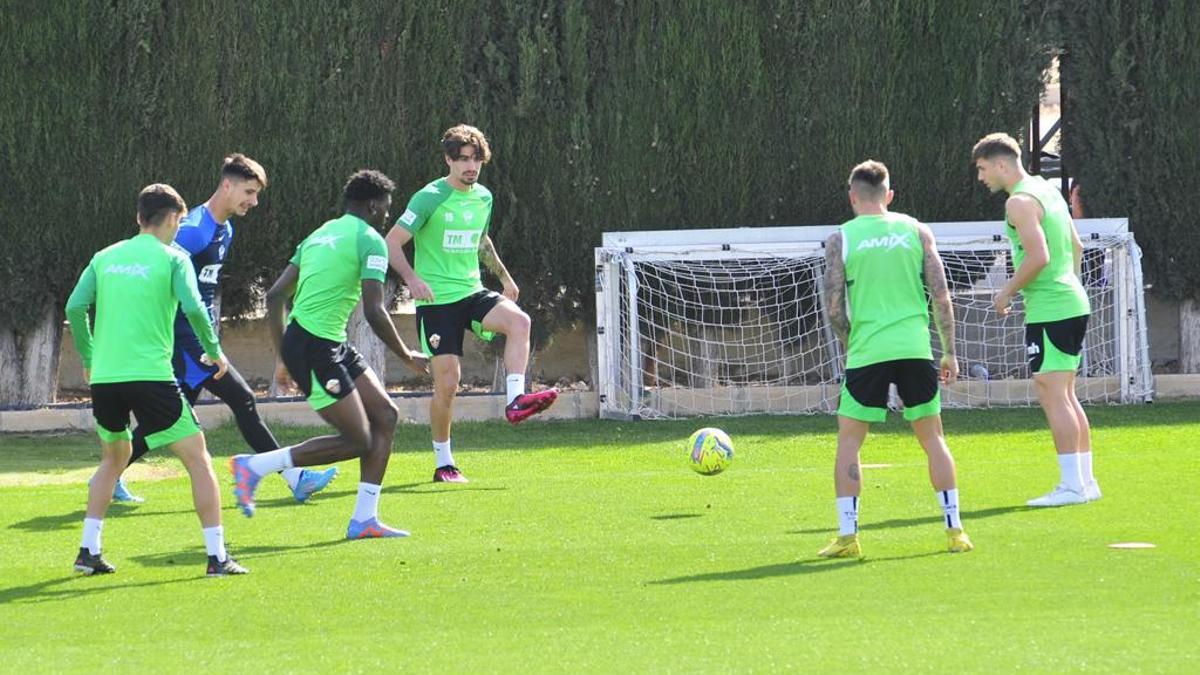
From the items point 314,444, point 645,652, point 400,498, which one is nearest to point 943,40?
point 400,498

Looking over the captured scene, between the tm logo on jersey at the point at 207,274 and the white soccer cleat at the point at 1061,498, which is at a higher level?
Answer: the tm logo on jersey at the point at 207,274

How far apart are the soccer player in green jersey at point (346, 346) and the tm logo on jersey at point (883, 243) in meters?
2.65

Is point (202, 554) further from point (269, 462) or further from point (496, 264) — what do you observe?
point (496, 264)

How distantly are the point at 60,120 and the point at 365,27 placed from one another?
9.94ft

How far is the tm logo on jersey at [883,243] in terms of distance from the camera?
8.34 m

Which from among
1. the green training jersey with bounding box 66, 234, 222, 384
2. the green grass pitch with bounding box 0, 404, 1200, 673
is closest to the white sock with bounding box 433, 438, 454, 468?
the green grass pitch with bounding box 0, 404, 1200, 673

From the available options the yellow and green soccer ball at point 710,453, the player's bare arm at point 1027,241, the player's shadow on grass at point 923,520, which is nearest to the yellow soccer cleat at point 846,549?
the player's shadow on grass at point 923,520

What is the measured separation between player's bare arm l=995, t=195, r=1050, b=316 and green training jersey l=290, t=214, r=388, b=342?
348 centimetres

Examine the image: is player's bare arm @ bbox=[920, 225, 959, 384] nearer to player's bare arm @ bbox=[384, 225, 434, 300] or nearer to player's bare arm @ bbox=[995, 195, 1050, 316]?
player's bare arm @ bbox=[995, 195, 1050, 316]

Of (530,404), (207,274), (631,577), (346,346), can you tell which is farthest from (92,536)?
(530,404)

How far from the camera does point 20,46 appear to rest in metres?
16.6

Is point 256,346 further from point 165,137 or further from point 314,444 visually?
point 314,444

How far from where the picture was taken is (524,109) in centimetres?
1727

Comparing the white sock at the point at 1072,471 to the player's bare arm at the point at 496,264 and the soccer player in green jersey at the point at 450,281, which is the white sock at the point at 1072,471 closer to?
the soccer player in green jersey at the point at 450,281
